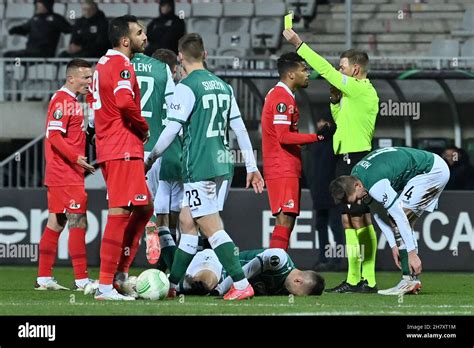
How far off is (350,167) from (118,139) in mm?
2515

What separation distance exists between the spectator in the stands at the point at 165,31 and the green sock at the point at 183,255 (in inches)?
301

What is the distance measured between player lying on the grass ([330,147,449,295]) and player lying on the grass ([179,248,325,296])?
2.06ft

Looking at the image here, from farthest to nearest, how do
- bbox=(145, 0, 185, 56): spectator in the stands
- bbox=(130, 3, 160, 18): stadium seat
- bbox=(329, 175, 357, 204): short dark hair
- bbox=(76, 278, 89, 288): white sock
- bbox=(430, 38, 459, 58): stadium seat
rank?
bbox=(130, 3, 160, 18): stadium seat, bbox=(145, 0, 185, 56): spectator in the stands, bbox=(430, 38, 459, 58): stadium seat, bbox=(76, 278, 89, 288): white sock, bbox=(329, 175, 357, 204): short dark hair

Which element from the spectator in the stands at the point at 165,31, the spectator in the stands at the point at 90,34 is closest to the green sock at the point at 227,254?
the spectator in the stands at the point at 165,31

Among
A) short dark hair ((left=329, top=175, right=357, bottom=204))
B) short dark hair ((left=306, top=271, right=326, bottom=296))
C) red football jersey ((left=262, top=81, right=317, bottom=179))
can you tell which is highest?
red football jersey ((left=262, top=81, right=317, bottom=179))

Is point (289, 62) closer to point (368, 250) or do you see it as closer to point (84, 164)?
point (368, 250)

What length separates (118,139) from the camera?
30.0 ft

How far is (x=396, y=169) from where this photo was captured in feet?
34.2

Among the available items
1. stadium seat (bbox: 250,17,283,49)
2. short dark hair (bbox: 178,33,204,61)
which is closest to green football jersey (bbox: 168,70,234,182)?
short dark hair (bbox: 178,33,204,61)

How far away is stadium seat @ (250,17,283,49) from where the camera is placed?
18.5 m

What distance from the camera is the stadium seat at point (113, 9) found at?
19.2 m

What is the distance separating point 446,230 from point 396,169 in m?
3.74

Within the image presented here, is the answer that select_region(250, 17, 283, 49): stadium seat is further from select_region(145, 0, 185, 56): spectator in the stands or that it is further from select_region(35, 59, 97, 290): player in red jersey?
select_region(35, 59, 97, 290): player in red jersey

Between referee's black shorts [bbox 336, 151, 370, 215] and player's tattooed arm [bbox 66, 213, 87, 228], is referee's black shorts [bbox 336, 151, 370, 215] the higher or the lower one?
the higher one
